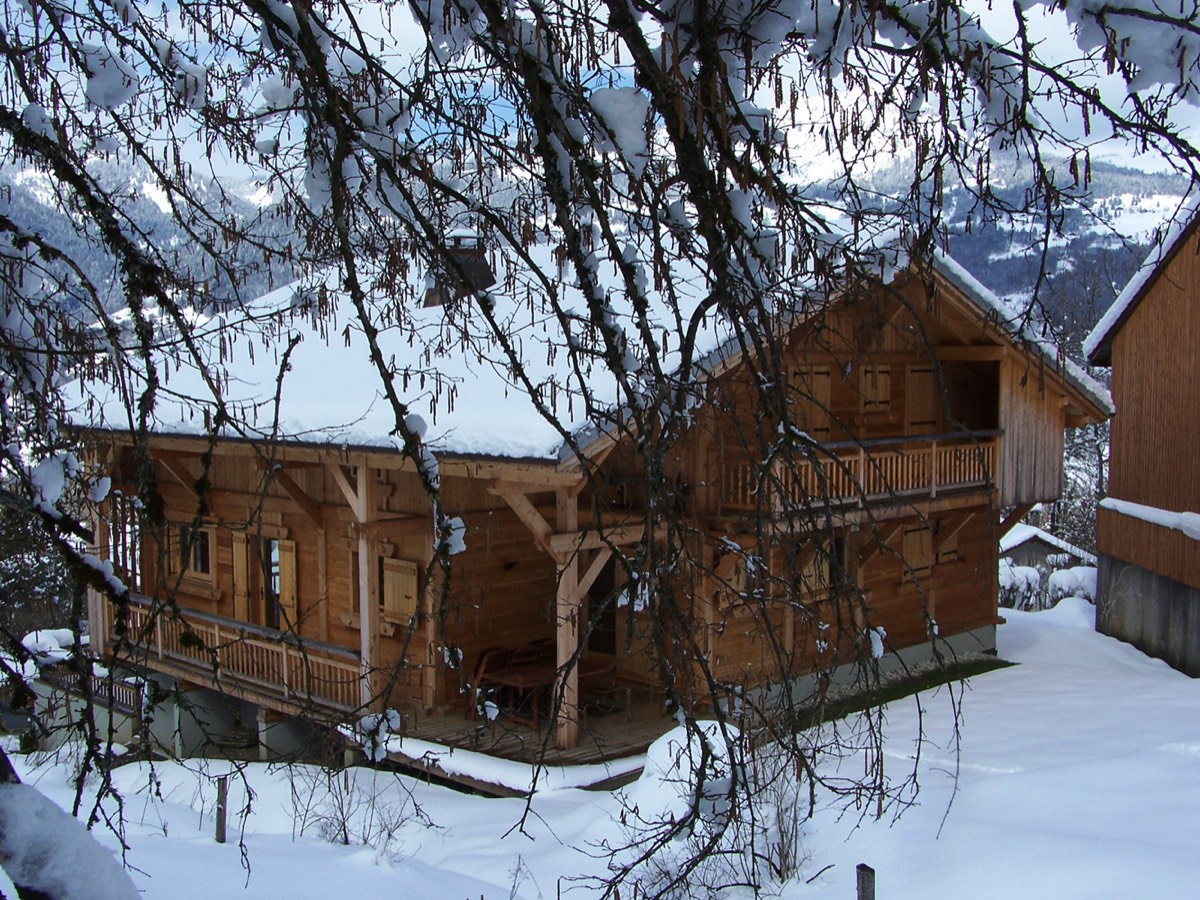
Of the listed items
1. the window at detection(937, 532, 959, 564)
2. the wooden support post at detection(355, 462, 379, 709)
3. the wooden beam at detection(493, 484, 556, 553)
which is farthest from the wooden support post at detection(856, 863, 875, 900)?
the window at detection(937, 532, 959, 564)

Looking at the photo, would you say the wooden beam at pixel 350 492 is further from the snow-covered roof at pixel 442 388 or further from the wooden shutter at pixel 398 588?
the wooden shutter at pixel 398 588

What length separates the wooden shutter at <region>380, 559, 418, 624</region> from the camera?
50.1ft

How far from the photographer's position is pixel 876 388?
17422 mm

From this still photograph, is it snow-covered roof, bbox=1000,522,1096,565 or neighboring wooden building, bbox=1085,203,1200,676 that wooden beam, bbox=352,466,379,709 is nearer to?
neighboring wooden building, bbox=1085,203,1200,676

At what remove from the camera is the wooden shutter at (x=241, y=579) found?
58.8 feet

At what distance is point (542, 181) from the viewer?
367 cm

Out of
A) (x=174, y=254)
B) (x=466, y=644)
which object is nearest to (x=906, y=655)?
(x=466, y=644)

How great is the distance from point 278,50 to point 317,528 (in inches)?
522

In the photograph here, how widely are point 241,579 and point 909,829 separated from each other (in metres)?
11.8

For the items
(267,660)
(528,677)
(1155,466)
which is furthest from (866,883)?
(1155,466)

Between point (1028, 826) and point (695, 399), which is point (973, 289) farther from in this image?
point (695, 399)

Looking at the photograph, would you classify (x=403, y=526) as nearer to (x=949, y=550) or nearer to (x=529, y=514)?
(x=529, y=514)

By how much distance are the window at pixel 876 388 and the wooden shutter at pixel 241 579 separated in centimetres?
994

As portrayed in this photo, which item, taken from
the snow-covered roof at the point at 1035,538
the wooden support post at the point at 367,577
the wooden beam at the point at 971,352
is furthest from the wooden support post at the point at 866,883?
the snow-covered roof at the point at 1035,538
